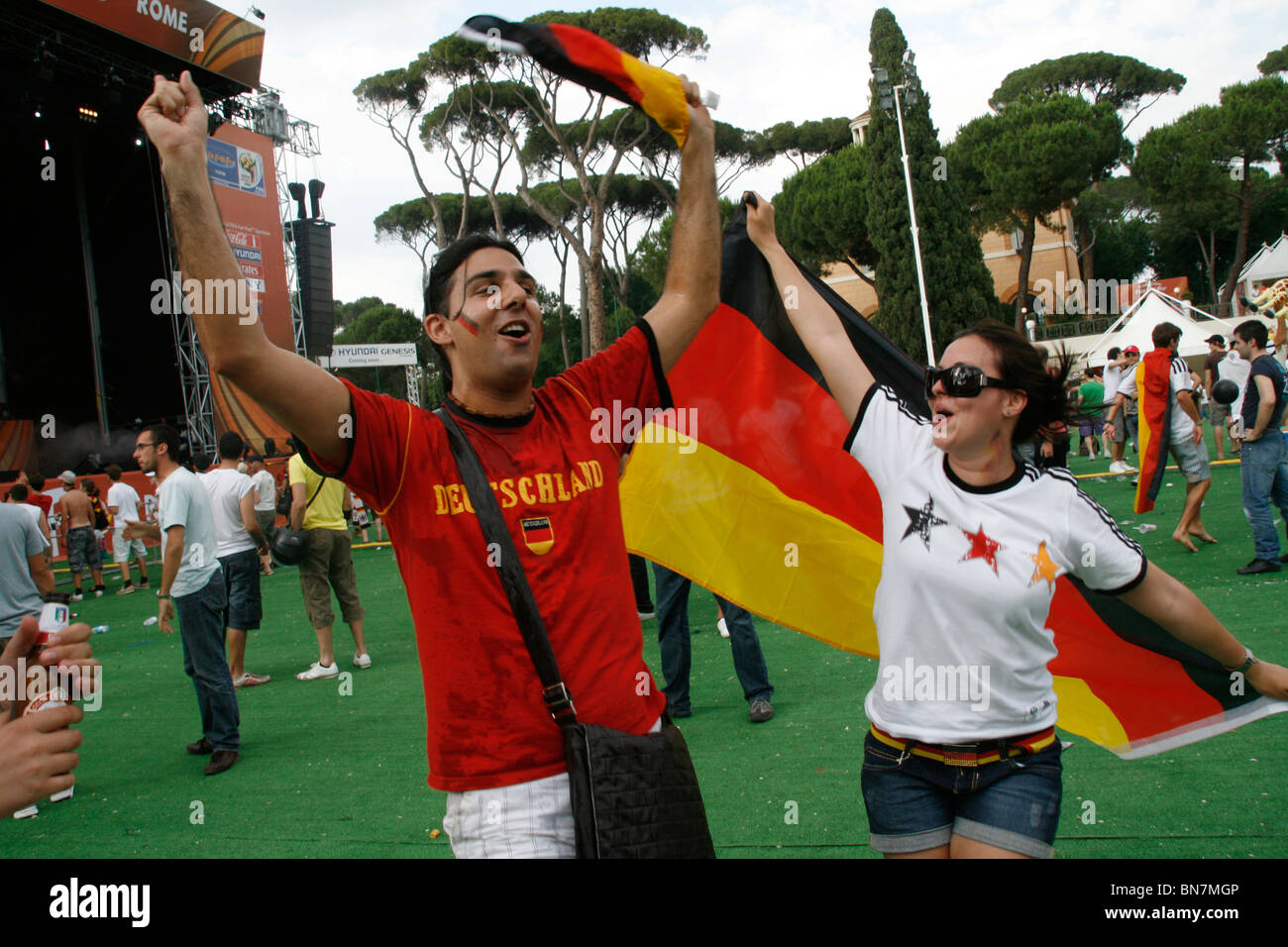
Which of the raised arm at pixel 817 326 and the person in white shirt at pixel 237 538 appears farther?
the person in white shirt at pixel 237 538

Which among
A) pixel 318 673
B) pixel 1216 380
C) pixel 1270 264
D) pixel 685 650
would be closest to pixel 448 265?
pixel 685 650

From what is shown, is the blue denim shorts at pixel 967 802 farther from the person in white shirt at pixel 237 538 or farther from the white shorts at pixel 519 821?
the person in white shirt at pixel 237 538

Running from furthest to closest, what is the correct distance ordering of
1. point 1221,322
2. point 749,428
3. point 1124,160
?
1. point 1124,160
2. point 1221,322
3. point 749,428

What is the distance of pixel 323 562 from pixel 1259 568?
800 cm

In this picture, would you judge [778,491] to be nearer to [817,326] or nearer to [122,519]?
[817,326]

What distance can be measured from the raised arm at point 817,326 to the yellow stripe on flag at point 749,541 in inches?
26.2

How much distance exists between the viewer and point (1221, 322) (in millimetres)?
29734

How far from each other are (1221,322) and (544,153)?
24.7m

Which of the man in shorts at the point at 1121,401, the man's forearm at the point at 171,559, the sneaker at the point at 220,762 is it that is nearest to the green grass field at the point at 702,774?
the sneaker at the point at 220,762

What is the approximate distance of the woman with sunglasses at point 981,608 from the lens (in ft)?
7.39

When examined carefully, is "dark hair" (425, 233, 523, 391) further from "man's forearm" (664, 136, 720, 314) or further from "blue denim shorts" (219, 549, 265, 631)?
"blue denim shorts" (219, 549, 265, 631)

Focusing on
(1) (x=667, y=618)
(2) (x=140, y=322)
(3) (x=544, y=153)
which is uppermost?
(3) (x=544, y=153)
